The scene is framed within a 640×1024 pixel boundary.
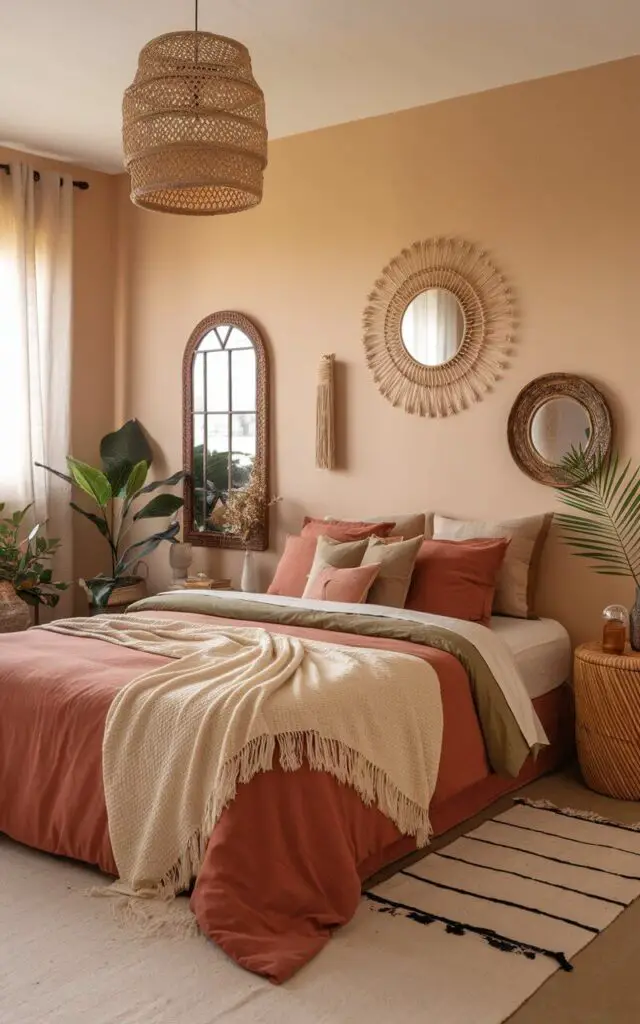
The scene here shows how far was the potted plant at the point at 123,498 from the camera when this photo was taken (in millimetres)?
5844

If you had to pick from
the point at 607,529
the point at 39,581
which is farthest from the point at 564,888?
the point at 39,581

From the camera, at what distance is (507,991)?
262 cm

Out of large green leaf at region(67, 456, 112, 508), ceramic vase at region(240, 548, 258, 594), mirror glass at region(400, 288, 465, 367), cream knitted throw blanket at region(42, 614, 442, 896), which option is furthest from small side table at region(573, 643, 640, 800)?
large green leaf at region(67, 456, 112, 508)

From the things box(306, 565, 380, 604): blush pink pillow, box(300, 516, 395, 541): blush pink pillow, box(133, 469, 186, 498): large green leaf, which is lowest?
box(306, 565, 380, 604): blush pink pillow

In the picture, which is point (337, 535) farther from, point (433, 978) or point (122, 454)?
point (433, 978)

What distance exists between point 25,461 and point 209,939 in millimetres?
3797

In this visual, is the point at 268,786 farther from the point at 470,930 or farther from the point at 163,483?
the point at 163,483

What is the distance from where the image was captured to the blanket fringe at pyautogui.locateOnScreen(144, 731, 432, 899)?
291 cm

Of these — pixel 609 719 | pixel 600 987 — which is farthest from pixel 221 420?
pixel 600 987

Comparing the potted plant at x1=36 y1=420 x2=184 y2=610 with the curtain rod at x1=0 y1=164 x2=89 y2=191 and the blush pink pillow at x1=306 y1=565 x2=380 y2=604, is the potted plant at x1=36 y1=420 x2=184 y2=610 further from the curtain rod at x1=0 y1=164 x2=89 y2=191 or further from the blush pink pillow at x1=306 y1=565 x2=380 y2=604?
the blush pink pillow at x1=306 y1=565 x2=380 y2=604

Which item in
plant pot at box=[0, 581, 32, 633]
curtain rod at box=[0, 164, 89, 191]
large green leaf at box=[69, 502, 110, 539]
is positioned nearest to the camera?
plant pot at box=[0, 581, 32, 633]

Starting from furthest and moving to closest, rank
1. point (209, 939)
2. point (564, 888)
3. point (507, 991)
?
point (564, 888) < point (209, 939) < point (507, 991)

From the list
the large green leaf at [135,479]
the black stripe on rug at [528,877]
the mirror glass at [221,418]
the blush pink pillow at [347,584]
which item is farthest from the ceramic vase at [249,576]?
the black stripe on rug at [528,877]

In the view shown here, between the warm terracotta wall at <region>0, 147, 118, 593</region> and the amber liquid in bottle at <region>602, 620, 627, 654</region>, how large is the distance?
11.3 feet
